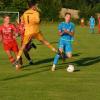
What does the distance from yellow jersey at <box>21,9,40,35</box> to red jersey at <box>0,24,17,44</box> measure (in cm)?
105

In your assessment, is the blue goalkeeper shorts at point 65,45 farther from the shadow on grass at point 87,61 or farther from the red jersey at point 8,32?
the red jersey at point 8,32

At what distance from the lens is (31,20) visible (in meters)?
15.3

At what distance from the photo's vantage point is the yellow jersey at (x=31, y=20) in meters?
15.3

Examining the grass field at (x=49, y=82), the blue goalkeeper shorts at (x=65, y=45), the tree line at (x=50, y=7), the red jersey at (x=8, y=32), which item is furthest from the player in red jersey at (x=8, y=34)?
the tree line at (x=50, y=7)

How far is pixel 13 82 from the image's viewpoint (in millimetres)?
13141

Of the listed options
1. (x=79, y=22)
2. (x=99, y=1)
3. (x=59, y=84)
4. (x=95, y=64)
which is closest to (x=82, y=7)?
(x=79, y=22)

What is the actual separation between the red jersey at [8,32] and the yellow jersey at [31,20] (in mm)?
1054

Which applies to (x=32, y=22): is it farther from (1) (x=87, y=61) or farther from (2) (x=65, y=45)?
(1) (x=87, y=61)

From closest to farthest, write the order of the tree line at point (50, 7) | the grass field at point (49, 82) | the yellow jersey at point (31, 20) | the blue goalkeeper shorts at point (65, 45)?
the grass field at point (49, 82), the yellow jersey at point (31, 20), the blue goalkeeper shorts at point (65, 45), the tree line at point (50, 7)

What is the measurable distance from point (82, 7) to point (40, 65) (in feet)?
204

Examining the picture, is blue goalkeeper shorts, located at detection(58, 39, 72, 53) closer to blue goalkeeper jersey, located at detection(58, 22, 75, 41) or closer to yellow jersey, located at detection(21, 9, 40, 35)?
blue goalkeeper jersey, located at detection(58, 22, 75, 41)

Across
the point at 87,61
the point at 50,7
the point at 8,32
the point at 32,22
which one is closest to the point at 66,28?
the point at 32,22

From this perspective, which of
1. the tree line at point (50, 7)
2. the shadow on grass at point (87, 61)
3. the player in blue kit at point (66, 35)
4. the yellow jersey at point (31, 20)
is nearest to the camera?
the yellow jersey at point (31, 20)

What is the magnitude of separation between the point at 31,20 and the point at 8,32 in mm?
1402
